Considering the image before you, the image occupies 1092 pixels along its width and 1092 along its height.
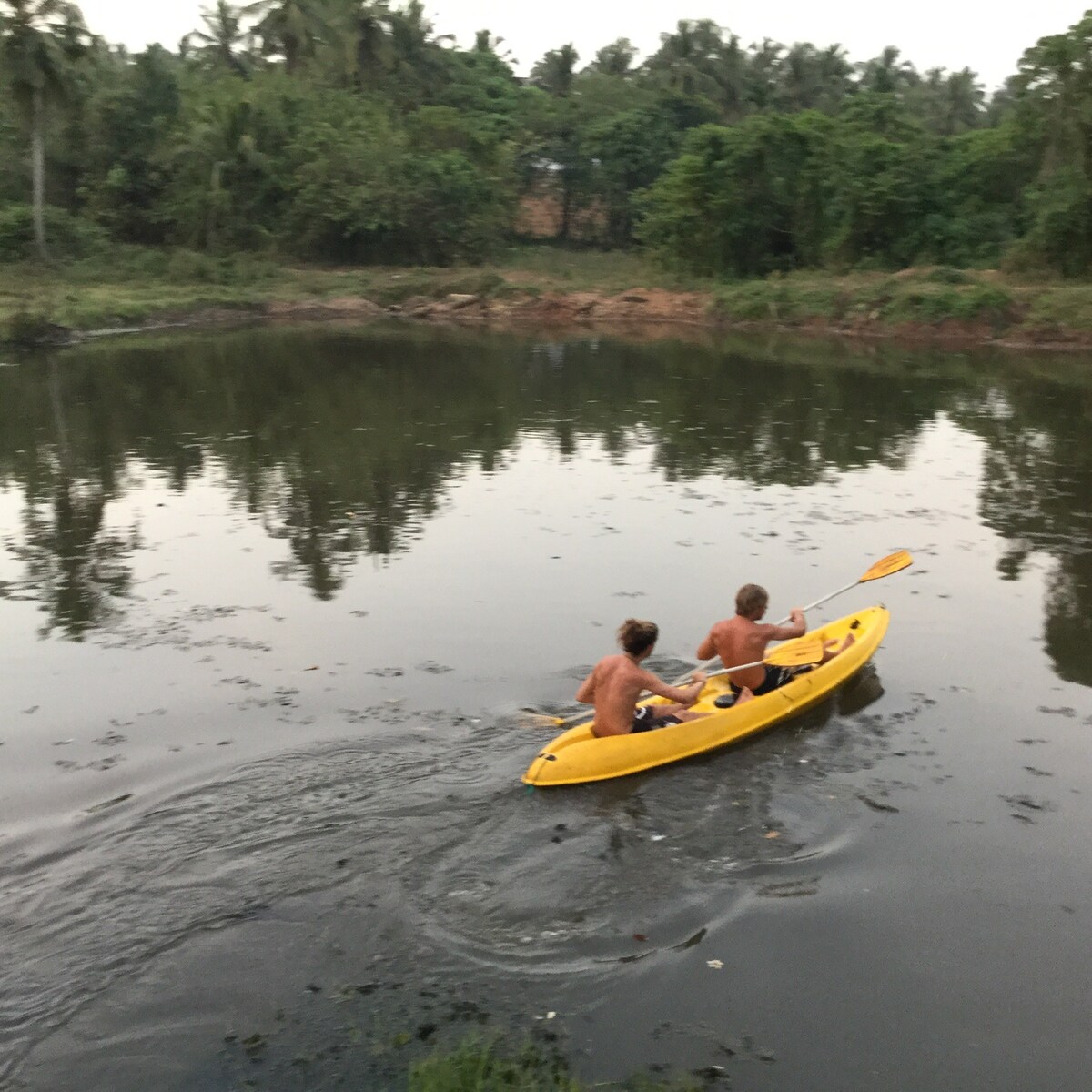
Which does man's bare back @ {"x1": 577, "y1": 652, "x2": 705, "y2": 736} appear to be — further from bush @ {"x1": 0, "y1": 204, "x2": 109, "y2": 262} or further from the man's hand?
bush @ {"x1": 0, "y1": 204, "x2": 109, "y2": 262}

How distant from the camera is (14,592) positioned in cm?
1072

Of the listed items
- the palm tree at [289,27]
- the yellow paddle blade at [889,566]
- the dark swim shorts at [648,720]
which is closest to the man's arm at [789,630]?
the dark swim shorts at [648,720]

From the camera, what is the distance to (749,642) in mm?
8125

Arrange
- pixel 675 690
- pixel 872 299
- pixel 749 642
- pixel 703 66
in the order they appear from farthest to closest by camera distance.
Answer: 1. pixel 703 66
2. pixel 872 299
3. pixel 749 642
4. pixel 675 690

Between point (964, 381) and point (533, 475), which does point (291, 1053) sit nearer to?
point (533, 475)

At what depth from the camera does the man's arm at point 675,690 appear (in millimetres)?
7262

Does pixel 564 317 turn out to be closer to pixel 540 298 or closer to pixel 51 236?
pixel 540 298

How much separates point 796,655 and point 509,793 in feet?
8.42

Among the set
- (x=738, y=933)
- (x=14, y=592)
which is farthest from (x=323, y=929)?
(x=14, y=592)

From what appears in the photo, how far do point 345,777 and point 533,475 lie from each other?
376 inches

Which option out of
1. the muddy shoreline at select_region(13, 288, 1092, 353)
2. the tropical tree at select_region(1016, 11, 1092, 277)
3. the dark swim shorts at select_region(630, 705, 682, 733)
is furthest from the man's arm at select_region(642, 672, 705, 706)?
the tropical tree at select_region(1016, 11, 1092, 277)

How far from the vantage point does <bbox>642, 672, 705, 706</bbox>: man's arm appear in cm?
726

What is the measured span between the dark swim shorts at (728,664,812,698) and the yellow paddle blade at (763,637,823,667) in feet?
0.16

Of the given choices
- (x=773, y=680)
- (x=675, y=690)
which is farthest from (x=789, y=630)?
(x=675, y=690)
